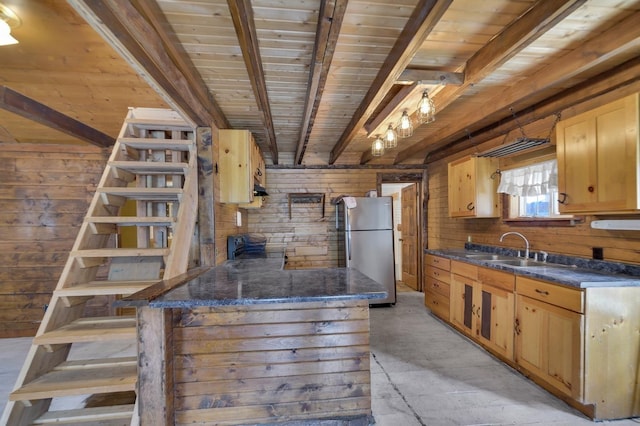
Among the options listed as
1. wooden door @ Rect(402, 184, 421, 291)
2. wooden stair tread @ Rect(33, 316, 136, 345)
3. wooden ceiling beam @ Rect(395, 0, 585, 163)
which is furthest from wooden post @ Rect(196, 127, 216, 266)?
wooden door @ Rect(402, 184, 421, 291)

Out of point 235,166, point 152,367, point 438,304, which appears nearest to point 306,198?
point 235,166

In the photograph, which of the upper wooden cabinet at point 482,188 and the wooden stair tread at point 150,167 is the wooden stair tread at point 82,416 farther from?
the upper wooden cabinet at point 482,188

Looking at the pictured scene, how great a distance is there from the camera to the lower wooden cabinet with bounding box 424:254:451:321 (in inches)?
134

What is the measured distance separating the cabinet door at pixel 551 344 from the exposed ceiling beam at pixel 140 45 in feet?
9.87

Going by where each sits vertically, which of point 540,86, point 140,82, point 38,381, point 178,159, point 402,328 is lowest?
point 402,328

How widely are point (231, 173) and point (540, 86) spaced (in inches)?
105

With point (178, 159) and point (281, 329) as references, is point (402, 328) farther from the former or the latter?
point (178, 159)

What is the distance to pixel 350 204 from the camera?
416 centimetres

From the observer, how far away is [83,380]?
5.13 ft

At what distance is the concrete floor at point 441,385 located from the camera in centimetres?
187

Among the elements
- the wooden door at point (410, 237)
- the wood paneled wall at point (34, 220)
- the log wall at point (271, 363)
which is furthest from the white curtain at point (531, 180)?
the wood paneled wall at point (34, 220)

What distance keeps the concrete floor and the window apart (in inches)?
61.4

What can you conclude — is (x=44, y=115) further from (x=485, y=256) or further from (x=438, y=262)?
(x=485, y=256)

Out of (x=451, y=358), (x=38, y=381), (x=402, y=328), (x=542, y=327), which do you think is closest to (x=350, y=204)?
(x=402, y=328)
